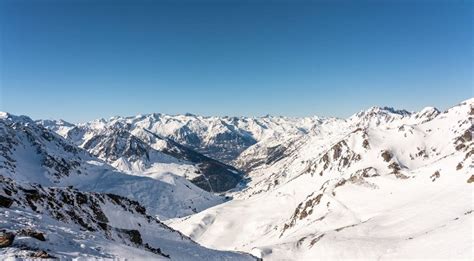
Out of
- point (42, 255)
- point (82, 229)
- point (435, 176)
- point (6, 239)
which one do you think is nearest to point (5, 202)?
point (82, 229)

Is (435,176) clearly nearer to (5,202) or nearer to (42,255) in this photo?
(5,202)

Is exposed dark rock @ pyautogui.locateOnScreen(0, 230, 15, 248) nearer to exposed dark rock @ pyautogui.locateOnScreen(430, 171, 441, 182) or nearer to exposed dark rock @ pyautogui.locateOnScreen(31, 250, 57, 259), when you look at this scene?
exposed dark rock @ pyautogui.locateOnScreen(31, 250, 57, 259)

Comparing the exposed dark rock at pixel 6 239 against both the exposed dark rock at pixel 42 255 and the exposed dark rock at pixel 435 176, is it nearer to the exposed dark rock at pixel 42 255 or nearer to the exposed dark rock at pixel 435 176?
the exposed dark rock at pixel 42 255

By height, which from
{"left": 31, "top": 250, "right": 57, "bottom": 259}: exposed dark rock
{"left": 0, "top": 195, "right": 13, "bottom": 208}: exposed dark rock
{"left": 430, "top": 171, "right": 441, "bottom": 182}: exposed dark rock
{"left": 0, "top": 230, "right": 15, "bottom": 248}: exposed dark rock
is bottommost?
{"left": 31, "top": 250, "right": 57, "bottom": 259}: exposed dark rock

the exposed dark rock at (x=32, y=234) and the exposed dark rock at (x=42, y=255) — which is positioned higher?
the exposed dark rock at (x=32, y=234)

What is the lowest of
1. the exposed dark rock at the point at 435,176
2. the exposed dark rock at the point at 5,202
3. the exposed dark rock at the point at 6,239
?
the exposed dark rock at the point at 6,239

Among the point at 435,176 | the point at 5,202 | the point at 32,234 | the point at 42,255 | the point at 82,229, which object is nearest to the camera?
the point at 42,255

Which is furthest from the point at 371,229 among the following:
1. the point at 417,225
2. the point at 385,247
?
the point at 385,247

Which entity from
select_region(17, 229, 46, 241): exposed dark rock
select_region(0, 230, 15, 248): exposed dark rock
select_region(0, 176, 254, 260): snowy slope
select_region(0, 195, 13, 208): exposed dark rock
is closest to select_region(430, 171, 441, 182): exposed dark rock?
select_region(0, 176, 254, 260): snowy slope

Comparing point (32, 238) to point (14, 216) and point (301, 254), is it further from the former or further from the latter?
point (301, 254)

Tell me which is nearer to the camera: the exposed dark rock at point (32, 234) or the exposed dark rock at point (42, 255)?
the exposed dark rock at point (42, 255)

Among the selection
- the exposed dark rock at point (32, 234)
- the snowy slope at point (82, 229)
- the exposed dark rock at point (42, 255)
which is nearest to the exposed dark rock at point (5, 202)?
the snowy slope at point (82, 229)
